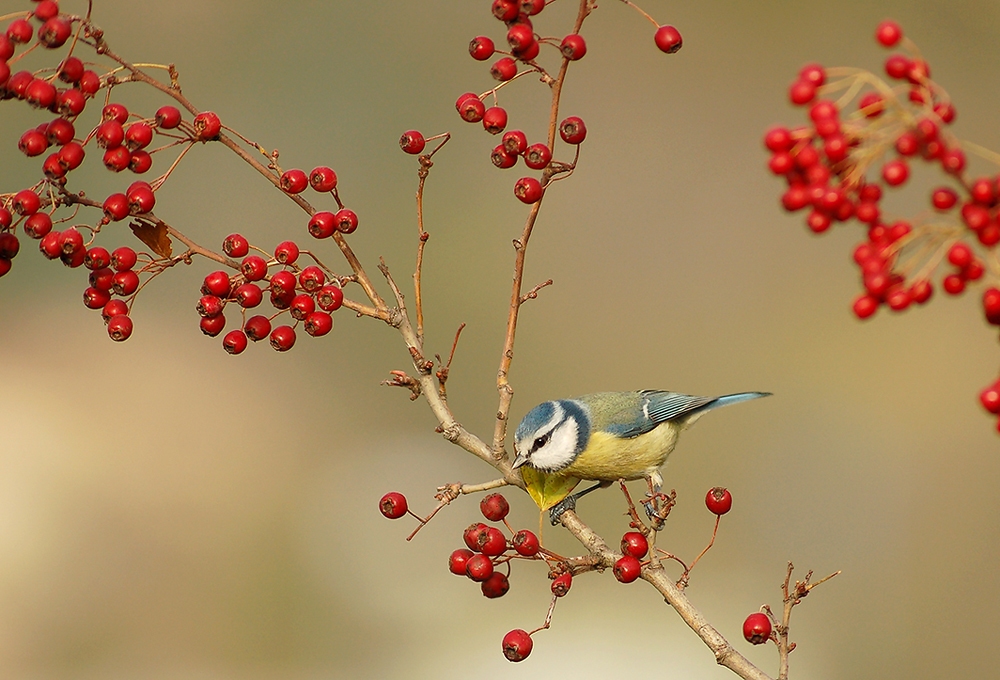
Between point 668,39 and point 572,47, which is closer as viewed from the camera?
point 572,47

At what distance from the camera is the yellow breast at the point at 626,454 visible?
10.4 feet

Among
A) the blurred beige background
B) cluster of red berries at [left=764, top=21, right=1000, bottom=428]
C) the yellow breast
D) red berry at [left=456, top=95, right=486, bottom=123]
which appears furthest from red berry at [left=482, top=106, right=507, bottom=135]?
the blurred beige background

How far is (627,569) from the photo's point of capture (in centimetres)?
181

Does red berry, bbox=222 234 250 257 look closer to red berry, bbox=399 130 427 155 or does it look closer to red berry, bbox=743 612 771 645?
red berry, bbox=399 130 427 155

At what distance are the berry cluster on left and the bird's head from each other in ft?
2.94

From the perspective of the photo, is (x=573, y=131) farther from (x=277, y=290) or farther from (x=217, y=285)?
(x=217, y=285)

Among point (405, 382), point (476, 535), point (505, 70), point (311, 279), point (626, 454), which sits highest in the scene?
point (505, 70)

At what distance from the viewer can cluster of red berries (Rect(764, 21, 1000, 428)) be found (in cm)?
114

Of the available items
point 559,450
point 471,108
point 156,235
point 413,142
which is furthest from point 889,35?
point 559,450

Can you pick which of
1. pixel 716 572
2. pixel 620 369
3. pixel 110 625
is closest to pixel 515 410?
pixel 620 369

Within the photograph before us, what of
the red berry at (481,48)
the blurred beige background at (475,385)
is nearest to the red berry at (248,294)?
Answer: the red berry at (481,48)

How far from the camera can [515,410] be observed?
7.34 meters

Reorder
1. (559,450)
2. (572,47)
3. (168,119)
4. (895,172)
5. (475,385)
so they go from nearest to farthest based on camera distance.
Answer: (895,172), (572,47), (168,119), (559,450), (475,385)

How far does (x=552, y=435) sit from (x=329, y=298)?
1.17 meters
